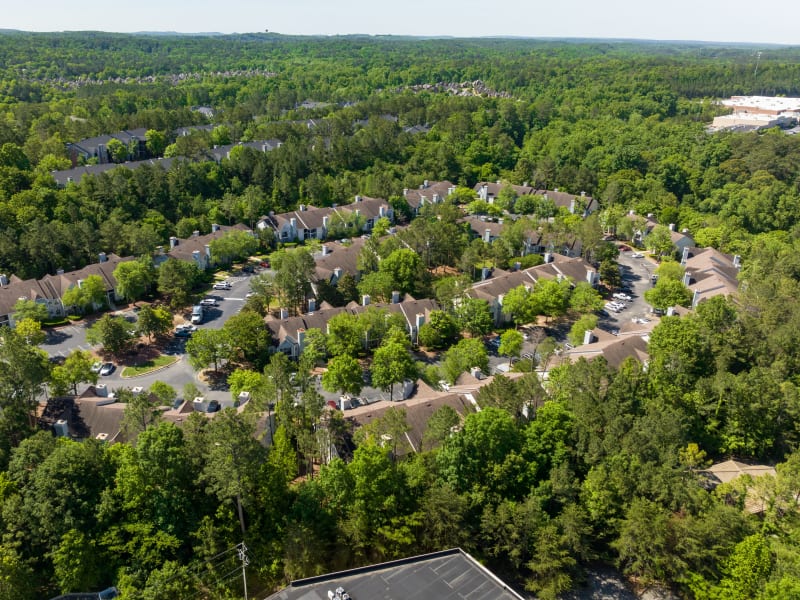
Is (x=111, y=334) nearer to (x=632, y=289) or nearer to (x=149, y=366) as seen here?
(x=149, y=366)

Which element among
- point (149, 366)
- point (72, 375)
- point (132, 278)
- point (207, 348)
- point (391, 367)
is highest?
point (132, 278)

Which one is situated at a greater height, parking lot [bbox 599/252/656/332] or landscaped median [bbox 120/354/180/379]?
parking lot [bbox 599/252/656/332]

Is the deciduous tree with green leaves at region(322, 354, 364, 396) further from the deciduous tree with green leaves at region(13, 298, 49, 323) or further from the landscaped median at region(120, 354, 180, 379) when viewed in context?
the deciduous tree with green leaves at region(13, 298, 49, 323)

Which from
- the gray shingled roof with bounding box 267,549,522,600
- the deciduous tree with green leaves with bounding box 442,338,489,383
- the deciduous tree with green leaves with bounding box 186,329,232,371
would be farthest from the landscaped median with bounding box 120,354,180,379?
the gray shingled roof with bounding box 267,549,522,600

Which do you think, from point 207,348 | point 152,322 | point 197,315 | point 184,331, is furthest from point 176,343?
point 207,348

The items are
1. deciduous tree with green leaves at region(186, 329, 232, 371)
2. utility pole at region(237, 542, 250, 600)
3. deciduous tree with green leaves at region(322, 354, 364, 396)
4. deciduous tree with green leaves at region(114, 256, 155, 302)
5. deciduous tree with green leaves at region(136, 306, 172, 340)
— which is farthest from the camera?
deciduous tree with green leaves at region(114, 256, 155, 302)

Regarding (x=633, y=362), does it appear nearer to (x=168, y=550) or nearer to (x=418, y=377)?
(x=418, y=377)

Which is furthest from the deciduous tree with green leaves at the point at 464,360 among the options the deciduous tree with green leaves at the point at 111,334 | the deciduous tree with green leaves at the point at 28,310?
the deciduous tree with green leaves at the point at 28,310
